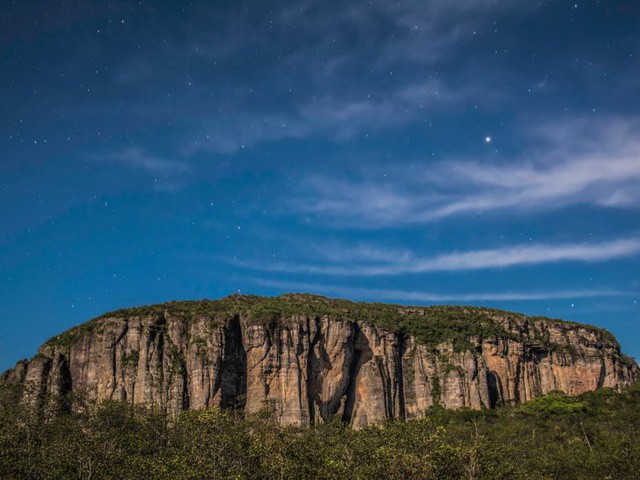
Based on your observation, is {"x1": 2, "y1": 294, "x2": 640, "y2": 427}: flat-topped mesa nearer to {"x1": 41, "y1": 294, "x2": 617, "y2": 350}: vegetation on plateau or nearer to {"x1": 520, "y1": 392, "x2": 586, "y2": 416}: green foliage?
{"x1": 41, "y1": 294, "x2": 617, "y2": 350}: vegetation on plateau

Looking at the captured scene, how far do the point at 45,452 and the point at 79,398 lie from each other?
34.3 meters

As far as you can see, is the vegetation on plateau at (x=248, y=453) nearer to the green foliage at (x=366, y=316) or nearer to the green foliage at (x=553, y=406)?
the green foliage at (x=366, y=316)

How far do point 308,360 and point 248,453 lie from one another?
75.3 metres

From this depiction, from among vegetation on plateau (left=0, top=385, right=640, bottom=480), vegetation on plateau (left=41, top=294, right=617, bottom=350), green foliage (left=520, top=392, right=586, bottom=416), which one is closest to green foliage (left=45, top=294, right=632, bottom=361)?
vegetation on plateau (left=41, top=294, right=617, bottom=350)

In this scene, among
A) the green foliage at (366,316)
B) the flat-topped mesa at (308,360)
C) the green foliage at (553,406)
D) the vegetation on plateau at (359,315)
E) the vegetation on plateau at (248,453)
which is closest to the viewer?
the vegetation on plateau at (248,453)

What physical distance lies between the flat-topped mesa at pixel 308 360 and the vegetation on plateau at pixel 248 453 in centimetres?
2989

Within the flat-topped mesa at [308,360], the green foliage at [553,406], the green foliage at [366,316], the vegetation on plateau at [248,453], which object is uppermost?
the green foliage at [366,316]

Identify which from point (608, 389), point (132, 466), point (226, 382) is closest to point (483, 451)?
point (132, 466)

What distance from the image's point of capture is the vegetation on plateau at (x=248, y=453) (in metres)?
52.2

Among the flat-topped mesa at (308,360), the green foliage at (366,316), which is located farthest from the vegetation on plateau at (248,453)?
the green foliage at (366,316)

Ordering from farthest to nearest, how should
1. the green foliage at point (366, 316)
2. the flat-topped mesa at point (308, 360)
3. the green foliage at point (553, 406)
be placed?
the green foliage at point (553, 406) → the green foliage at point (366, 316) → the flat-topped mesa at point (308, 360)

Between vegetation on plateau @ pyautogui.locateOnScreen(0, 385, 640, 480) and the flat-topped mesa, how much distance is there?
98.0 ft

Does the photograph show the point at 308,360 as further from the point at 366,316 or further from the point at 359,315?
the point at 366,316

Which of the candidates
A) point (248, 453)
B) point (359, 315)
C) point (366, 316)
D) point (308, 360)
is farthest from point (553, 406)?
point (248, 453)
